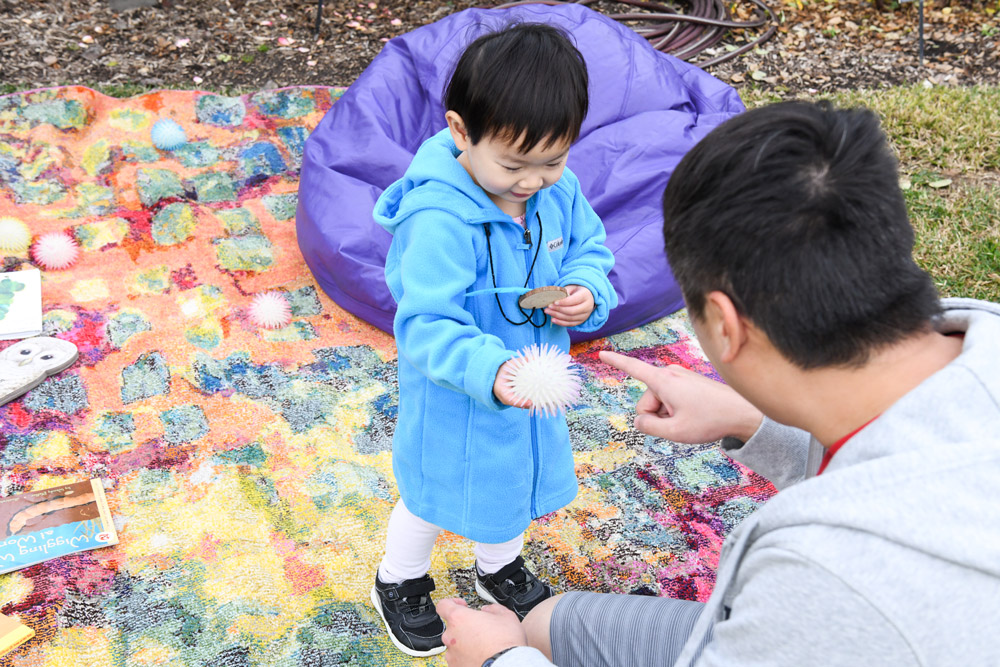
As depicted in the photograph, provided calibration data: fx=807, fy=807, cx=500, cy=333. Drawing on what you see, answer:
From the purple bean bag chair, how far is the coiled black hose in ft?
3.62

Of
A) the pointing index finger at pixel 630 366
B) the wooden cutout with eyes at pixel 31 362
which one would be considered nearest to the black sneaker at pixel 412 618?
the pointing index finger at pixel 630 366

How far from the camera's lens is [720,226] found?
2.67 feet

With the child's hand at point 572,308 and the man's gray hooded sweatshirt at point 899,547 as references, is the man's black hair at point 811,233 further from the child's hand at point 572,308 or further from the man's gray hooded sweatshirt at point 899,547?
the child's hand at point 572,308

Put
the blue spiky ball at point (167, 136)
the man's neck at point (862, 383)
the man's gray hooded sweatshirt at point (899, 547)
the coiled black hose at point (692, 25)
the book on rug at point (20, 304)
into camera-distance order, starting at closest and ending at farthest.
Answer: the man's gray hooded sweatshirt at point (899, 547) → the man's neck at point (862, 383) → the book on rug at point (20, 304) → the blue spiky ball at point (167, 136) → the coiled black hose at point (692, 25)

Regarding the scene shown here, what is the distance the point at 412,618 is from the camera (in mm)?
1576

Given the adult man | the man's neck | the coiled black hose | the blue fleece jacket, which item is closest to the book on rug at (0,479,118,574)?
the blue fleece jacket

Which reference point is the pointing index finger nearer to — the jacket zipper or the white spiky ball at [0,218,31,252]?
the jacket zipper

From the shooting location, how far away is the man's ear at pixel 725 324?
2.75 feet

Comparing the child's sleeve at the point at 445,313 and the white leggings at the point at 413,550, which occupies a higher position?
the child's sleeve at the point at 445,313

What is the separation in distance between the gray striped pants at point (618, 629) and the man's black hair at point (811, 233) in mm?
546

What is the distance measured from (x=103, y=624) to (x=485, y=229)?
3.62 feet

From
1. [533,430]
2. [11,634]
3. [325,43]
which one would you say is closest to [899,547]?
[533,430]

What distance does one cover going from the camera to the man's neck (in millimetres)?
823

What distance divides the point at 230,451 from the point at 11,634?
0.60 metres
